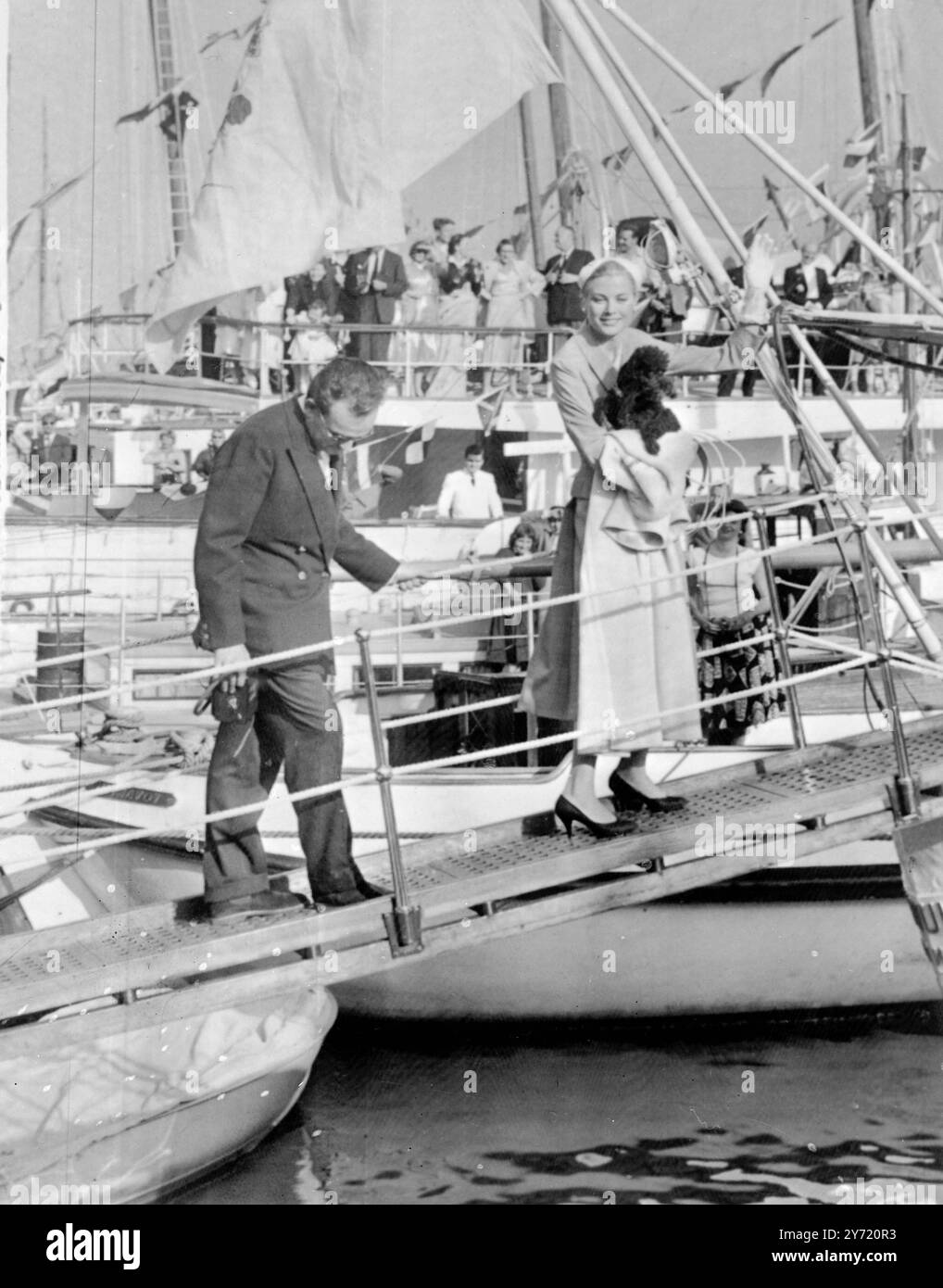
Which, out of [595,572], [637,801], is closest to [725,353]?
[595,572]

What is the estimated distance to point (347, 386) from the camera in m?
3.89

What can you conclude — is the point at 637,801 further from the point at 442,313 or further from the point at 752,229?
the point at 752,229

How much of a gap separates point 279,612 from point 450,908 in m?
0.92

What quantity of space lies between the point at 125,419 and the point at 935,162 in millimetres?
5338

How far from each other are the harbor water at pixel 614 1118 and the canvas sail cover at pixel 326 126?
2.93m

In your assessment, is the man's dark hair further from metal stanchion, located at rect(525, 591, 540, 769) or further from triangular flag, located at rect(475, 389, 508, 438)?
triangular flag, located at rect(475, 389, 508, 438)

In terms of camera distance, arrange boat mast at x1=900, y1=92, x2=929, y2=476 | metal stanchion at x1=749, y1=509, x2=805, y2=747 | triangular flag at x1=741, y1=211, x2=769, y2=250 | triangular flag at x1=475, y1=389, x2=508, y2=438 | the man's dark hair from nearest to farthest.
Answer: the man's dark hair
metal stanchion at x1=749, y1=509, x2=805, y2=747
boat mast at x1=900, y1=92, x2=929, y2=476
triangular flag at x1=475, y1=389, x2=508, y2=438
triangular flag at x1=741, y1=211, x2=769, y2=250

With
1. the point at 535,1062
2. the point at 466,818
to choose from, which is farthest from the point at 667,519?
the point at 535,1062

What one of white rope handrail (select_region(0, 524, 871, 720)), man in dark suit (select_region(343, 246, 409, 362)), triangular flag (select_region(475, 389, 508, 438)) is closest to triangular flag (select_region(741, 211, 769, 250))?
triangular flag (select_region(475, 389, 508, 438))

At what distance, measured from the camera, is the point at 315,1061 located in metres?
5.94

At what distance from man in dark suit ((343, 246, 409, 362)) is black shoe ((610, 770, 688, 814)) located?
5685mm

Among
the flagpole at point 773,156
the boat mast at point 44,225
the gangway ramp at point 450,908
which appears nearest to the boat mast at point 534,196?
the boat mast at point 44,225

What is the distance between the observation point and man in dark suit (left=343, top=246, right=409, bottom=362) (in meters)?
9.59
